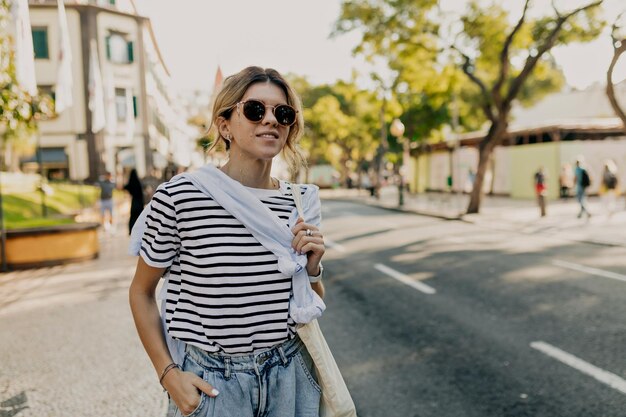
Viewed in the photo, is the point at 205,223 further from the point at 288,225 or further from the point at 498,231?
the point at 498,231

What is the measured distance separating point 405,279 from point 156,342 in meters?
7.87

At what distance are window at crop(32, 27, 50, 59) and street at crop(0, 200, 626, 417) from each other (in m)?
31.2

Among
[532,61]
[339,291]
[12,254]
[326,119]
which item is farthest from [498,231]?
[326,119]

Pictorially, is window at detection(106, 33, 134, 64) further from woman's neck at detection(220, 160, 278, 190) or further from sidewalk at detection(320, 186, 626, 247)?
woman's neck at detection(220, 160, 278, 190)

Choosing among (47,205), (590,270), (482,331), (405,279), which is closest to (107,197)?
(47,205)

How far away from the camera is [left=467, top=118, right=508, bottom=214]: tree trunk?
73.3 feet

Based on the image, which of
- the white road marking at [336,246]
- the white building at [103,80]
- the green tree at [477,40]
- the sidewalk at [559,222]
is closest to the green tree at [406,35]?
the green tree at [477,40]

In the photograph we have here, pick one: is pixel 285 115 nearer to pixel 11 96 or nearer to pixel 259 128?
pixel 259 128

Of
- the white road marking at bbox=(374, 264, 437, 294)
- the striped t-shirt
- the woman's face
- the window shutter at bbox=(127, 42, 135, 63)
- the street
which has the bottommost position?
the white road marking at bbox=(374, 264, 437, 294)

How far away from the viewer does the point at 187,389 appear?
191 centimetres

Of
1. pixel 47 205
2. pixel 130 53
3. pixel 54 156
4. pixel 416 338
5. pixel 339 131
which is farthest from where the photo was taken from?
pixel 339 131

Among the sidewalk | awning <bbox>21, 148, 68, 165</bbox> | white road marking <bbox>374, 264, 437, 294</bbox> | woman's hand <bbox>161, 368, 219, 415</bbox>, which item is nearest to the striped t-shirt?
woman's hand <bbox>161, 368, 219, 415</bbox>

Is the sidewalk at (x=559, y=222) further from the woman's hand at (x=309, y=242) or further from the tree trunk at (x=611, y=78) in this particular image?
the woman's hand at (x=309, y=242)

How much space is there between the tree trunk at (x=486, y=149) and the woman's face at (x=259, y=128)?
21490mm
